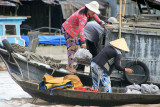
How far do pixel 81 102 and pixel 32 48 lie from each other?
2.07m

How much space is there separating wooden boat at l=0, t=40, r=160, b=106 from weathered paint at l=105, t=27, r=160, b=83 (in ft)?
2.42

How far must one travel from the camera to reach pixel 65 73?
6.52 metres

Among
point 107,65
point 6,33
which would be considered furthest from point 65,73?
point 6,33

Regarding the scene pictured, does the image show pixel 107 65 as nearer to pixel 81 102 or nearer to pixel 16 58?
pixel 81 102

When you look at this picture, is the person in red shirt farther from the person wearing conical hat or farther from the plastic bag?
the person wearing conical hat

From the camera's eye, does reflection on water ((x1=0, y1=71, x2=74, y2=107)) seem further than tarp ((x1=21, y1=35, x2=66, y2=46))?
No

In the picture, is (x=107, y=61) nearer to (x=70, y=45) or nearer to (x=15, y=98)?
(x=70, y=45)

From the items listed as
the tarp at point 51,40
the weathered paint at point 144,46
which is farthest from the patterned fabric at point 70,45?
the tarp at point 51,40

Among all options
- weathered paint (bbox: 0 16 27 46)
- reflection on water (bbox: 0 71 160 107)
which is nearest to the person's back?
reflection on water (bbox: 0 71 160 107)

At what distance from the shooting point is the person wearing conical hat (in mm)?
5684

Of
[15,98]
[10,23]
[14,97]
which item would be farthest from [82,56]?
[10,23]

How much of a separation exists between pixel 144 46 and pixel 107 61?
1.01 m

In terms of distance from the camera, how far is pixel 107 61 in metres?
5.87

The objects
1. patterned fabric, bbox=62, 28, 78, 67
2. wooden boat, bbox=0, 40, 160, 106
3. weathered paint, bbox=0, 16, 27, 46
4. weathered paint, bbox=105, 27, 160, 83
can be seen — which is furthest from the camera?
weathered paint, bbox=0, 16, 27, 46
